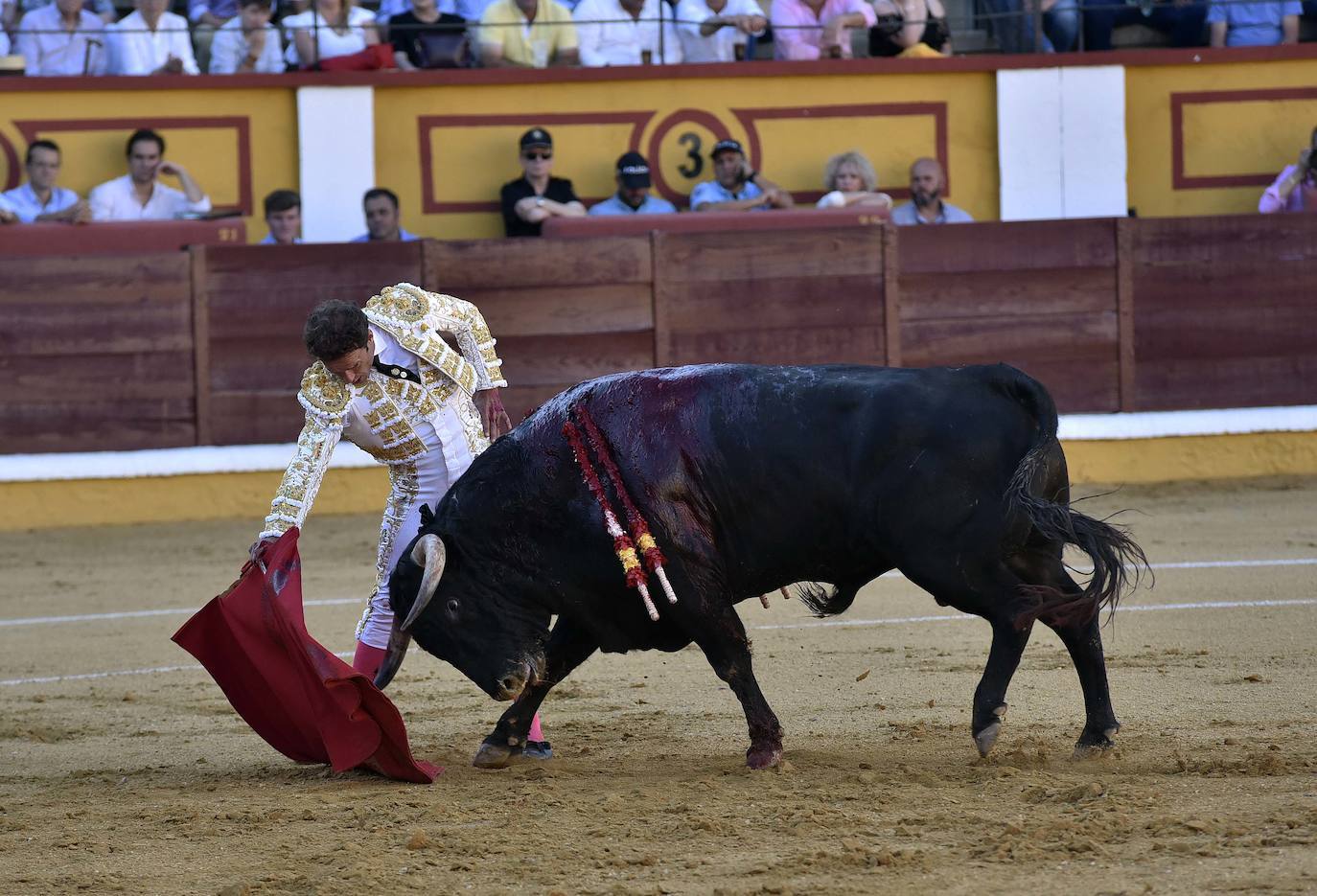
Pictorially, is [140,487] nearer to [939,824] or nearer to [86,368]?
[86,368]

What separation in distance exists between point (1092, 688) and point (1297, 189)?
6.10 m

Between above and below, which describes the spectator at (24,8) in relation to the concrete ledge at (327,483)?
above

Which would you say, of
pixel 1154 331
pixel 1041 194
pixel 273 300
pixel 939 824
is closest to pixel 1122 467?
pixel 1154 331

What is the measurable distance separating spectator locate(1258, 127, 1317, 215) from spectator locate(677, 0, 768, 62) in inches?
106

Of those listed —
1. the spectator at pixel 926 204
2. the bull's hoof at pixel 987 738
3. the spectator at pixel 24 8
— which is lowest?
the bull's hoof at pixel 987 738

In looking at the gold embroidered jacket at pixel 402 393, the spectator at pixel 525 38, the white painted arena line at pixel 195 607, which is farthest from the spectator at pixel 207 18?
the gold embroidered jacket at pixel 402 393

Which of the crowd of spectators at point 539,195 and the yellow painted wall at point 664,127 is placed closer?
the crowd of spectators at point 539,195

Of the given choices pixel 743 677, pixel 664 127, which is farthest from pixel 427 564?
pixel 664 127

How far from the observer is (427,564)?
12.0 ft

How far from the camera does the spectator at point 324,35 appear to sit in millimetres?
8891

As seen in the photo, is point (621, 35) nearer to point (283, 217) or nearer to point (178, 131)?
point (283, 217)

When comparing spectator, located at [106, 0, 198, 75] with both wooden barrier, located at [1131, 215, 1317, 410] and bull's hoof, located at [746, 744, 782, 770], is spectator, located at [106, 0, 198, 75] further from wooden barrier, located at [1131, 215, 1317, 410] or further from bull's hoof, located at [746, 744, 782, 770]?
bull's hoof, located at [746, 744, 782, 770]

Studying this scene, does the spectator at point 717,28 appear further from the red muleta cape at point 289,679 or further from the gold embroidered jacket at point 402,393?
the red muleta cape at point 289,679

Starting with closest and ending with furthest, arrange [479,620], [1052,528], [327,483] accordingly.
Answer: [1052,528]
[479,620]
[327,483]
